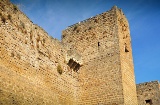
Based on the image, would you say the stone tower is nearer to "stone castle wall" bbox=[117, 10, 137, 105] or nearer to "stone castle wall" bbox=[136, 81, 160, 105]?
"stone castle wall" bbox=[117, 10, 137, 105]

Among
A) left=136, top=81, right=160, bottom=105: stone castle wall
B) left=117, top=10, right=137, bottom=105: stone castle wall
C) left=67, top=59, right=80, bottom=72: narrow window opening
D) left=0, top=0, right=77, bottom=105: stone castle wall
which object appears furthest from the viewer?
left=136, top=81, right=160, bottom=105: stone castle wall

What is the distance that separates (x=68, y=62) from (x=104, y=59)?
1.82 meters

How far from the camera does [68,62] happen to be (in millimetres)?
12656

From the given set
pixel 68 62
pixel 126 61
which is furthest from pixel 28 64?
pixel 126 61

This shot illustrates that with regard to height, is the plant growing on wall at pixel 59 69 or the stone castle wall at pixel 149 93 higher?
the stone castle wall at pixel 149 93

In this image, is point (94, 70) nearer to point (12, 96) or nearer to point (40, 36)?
point (40, 36)

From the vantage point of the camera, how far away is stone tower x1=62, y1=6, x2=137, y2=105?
40.7ft

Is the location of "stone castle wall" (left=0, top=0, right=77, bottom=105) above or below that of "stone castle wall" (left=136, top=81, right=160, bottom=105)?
below

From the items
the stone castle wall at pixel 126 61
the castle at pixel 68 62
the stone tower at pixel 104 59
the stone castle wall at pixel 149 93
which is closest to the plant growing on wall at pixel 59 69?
the castle at pixel 68 62

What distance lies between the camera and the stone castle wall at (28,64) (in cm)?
843

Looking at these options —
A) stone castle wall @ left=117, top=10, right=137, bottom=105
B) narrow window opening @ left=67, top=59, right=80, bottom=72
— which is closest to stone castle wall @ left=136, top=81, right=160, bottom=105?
stone castle wall @ left=117, top=10, right=137, bottom=105

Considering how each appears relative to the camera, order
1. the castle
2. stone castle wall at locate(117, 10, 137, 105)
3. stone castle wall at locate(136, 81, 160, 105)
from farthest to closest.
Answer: stone castle wall at locate(136, 81, 160, 105) → stone castle wall at locate(117, 10, 137, 105) → the castle

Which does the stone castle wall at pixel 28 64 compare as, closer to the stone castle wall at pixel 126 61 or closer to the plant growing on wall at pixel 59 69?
the plant growing on wall at pixel 59 69

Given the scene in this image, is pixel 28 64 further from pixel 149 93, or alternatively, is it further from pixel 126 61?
pixel 149 93
